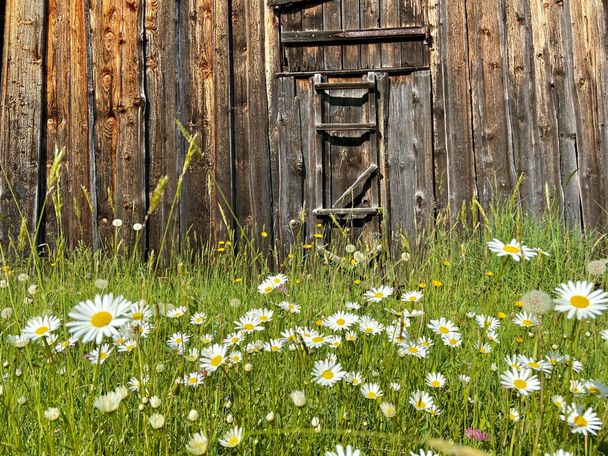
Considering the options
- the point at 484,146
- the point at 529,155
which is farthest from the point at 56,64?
the point at 529,155

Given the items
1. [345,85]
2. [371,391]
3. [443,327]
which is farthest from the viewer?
[345,85]

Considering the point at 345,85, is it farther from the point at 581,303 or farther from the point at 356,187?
the point at 581,303

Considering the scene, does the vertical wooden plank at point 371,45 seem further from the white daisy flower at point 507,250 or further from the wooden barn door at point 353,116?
the white daisy flower at point 507,250

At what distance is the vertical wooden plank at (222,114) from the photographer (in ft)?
17.0

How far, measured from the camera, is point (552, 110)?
5.10 metres

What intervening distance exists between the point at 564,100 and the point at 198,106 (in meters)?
3.38

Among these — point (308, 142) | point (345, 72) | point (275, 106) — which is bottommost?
point (308, 142)

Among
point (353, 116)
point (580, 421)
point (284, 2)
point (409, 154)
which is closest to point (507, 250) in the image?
point (580, 421)

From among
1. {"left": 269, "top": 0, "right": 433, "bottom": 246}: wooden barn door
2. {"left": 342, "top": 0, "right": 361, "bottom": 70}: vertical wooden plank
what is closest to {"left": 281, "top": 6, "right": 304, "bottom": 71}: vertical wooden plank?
{"left": 269, "top": 0, "right": 433, "bottom": 246}: wooden barn door

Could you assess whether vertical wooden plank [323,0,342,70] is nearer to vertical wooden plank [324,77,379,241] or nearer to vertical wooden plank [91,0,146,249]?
vertical wooden plank [324,77,379,241]

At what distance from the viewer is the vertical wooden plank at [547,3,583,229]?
507 cm

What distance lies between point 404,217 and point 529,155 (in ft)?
4.17

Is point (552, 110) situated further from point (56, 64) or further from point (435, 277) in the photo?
point (56, 64)

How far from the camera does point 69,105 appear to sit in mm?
5293
